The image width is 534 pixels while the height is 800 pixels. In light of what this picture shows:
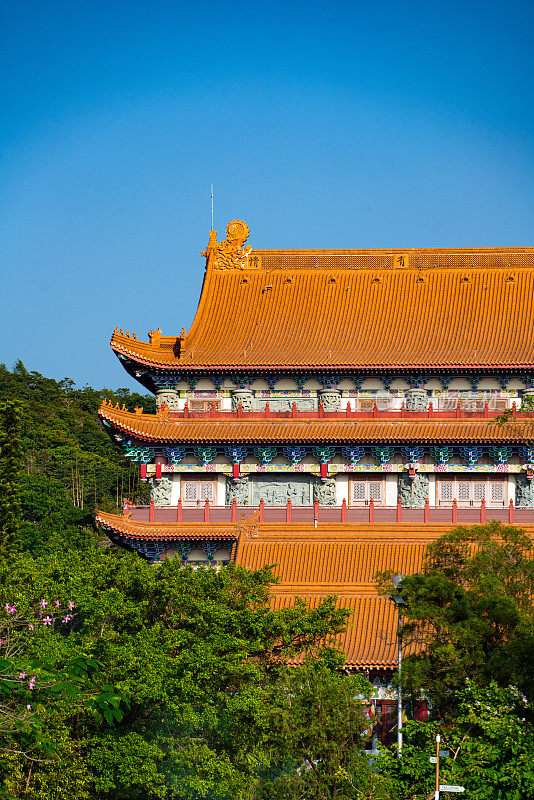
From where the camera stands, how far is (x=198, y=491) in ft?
119

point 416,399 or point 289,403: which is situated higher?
point 416,399

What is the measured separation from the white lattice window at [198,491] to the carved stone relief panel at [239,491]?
56 centimetres

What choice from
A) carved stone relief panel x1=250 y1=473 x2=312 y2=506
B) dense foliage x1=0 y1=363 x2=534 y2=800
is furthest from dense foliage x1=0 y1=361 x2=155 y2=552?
dense foliage x1=0 y1=363 x2=534 y2=800

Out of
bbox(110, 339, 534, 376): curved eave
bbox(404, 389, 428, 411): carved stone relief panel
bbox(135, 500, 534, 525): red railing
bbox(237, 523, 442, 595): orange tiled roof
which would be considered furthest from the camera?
bbox(404, 389, 428, 411): carved stone relief panel

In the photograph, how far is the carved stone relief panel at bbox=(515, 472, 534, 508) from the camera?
1405 inches

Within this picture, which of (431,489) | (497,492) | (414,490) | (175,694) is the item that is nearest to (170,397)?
(414,490)

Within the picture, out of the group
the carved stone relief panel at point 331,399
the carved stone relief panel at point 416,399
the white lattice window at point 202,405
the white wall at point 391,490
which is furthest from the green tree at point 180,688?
the carved stone relief panel at point 416,399

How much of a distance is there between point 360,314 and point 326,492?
23.4ft

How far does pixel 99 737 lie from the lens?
69.9 feet

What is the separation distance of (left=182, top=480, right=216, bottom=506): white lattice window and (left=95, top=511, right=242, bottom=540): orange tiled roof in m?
2.57

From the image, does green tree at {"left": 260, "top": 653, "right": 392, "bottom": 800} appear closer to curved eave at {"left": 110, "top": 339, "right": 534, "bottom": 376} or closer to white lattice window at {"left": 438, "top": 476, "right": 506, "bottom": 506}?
white lattice window at {"left": 438, "top": 476, "right": 506, "bottom": 506}

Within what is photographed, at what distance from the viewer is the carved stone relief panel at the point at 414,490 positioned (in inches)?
1410

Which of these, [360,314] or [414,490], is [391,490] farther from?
[360,314]

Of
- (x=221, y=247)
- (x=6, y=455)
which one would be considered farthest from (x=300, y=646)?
(x=6, y=455)
